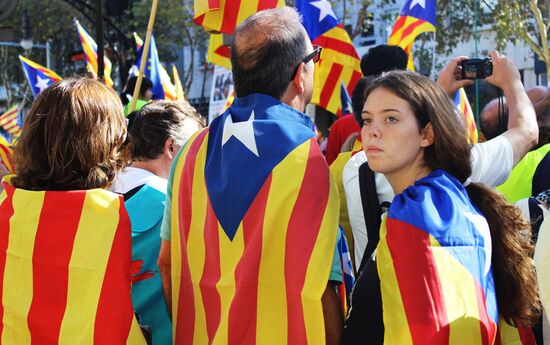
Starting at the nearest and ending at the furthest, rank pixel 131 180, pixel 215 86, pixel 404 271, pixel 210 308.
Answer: pixel 404 271 → pixel 210 308 → pixel 131 180 → pixel 215 86

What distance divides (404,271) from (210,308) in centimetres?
70

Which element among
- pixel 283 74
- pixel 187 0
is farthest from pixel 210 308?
pixel 187 0

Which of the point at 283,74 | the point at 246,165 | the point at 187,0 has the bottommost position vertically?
the point at 187,0

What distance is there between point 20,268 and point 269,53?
1.08 m

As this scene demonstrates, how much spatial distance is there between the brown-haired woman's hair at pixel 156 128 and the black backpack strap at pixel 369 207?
1.03 meters

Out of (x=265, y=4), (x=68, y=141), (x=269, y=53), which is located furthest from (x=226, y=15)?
(x=68, y=141)

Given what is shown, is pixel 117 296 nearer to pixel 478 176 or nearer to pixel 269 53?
pixel 269 53

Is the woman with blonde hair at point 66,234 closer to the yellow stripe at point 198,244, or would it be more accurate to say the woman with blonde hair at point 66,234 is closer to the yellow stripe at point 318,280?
the yellow stripe at point 198,244

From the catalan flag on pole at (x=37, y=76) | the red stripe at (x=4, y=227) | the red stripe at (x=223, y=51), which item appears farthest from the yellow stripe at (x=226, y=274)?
the catalan flag on pole at (x=37, y=76)

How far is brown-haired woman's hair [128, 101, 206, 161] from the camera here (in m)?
3.63

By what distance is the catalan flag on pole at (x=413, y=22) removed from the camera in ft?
24.8

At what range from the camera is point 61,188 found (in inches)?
107

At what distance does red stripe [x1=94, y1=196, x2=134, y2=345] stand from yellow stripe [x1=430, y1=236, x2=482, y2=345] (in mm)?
1000

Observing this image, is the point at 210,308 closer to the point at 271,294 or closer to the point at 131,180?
the point at 271,294
